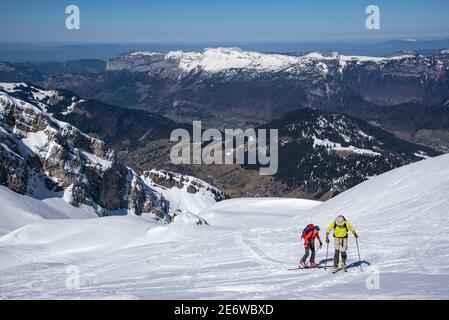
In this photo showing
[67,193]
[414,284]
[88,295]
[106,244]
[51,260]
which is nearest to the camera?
[414,284]

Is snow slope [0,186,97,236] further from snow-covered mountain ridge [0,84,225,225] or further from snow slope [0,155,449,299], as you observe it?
snow slope [0,155,449,299]

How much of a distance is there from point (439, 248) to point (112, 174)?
6076 inches

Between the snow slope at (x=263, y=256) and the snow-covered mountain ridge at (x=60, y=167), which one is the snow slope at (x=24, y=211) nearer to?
the snow-covered mountain ridge at (x=60, y=167)

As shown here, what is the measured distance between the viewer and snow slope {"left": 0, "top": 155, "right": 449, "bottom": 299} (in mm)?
25656

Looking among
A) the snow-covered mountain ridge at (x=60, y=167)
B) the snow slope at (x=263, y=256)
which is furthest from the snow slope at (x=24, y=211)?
the snow slope at (x=263, y=256)

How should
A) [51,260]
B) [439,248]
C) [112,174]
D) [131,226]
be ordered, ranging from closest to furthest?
[439,248] → [51,260] → [131,226] → [112,174]

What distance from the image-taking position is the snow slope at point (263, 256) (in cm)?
2566

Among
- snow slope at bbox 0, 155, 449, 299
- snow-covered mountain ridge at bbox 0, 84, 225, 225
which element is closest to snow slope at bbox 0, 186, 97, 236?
snow-covered mountain ridge at bbox 0, 84, 225, 225

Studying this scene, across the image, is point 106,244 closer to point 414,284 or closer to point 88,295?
point 88,295

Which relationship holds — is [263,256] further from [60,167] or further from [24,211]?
[60,167]

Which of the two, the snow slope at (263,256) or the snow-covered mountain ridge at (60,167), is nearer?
the snow slope at (263,256)

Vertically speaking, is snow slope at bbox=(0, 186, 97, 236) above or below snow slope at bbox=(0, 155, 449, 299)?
below
